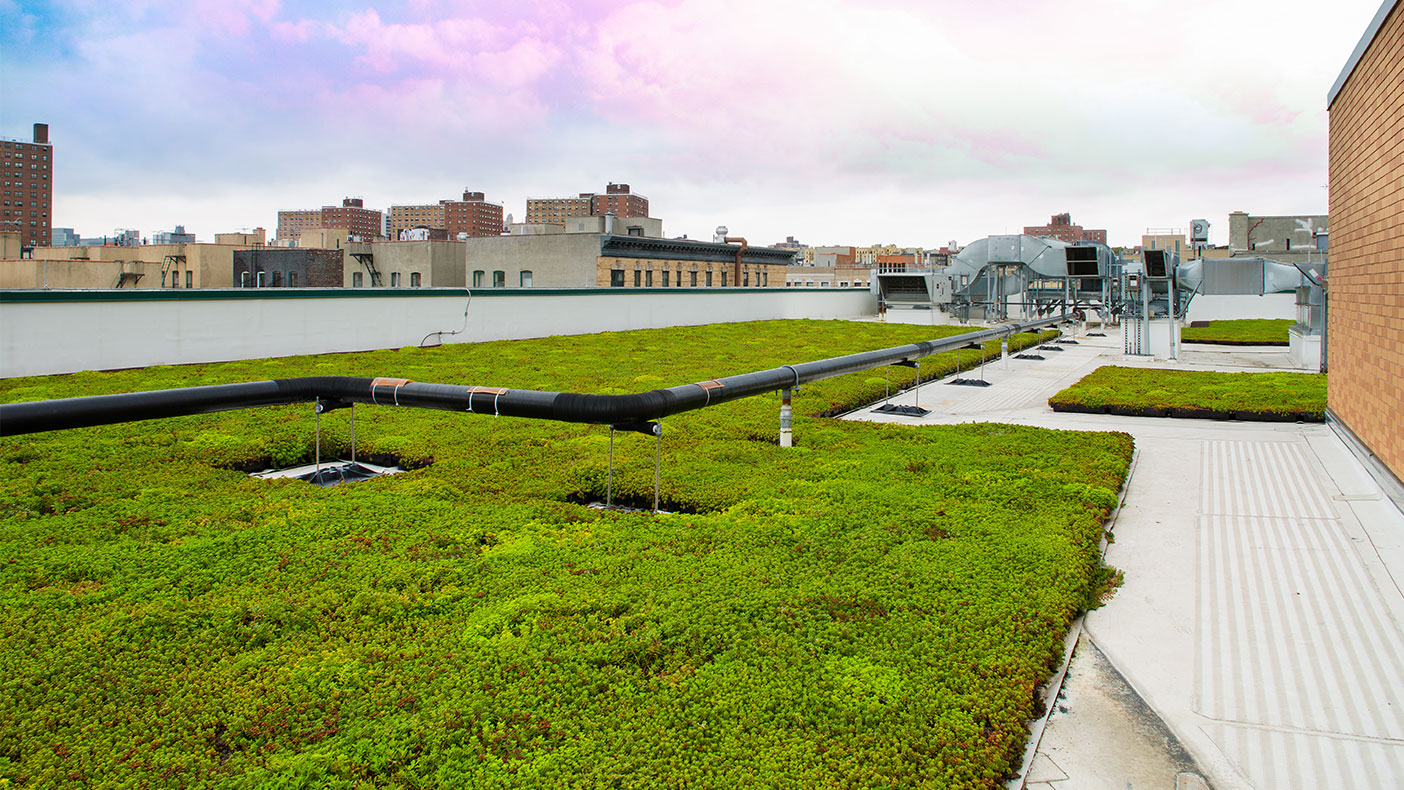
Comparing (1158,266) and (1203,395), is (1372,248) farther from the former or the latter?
(1158,266)

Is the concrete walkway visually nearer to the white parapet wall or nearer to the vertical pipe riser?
the vertical pipe riser

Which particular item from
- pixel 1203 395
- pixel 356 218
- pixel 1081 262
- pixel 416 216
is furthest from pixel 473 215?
pixel 1203 395

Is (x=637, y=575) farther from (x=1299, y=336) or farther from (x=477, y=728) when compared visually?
(x=1299, y=336)

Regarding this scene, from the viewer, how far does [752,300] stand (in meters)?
37.0

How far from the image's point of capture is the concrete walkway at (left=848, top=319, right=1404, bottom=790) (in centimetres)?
320

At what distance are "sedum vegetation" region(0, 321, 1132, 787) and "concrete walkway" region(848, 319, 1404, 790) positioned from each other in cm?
25

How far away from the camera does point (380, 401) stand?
7465mm

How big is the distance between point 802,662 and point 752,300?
33706 mm

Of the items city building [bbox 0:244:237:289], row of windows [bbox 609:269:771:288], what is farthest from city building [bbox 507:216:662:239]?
city building [bbox 0:244:237:289]

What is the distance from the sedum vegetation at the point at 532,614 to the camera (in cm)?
301

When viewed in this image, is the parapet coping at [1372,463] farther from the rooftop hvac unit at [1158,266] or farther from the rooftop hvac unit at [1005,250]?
the rooftop hvac unit at [1005,250]

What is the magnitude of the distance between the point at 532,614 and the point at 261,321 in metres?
15.4

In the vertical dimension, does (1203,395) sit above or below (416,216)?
below

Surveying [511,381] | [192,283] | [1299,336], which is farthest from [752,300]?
[192,283]
